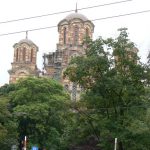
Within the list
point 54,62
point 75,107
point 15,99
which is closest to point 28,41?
point 54,62

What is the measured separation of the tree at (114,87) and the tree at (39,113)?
1231cm

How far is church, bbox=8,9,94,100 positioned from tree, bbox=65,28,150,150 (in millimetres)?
29797

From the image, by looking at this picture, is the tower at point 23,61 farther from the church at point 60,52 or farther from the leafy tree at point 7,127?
the leafy tree at point 7,127

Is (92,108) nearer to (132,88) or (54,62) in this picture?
→ (132,88)

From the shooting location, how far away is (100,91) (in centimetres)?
3200

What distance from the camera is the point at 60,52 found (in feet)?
216

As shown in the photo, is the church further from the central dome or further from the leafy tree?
the leafy tree

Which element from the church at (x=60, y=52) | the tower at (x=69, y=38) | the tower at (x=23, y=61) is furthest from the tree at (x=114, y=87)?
the tower at (x=23, y=61)

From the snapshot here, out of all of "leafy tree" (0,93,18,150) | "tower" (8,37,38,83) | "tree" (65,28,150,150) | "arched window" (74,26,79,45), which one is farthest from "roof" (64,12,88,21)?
"tree" (65,28,150,150)

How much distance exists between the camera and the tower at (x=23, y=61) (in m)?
68.0

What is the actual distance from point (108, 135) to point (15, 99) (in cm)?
1980

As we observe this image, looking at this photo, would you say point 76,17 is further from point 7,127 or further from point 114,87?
point 114,87

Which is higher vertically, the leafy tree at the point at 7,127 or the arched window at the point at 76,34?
the arched window at the point at 76,34

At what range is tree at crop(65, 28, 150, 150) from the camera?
31.2 m
